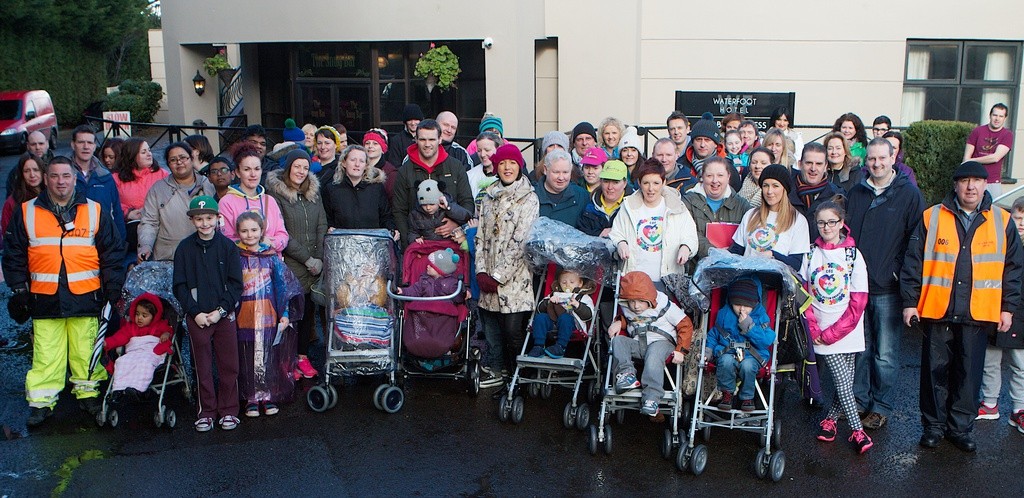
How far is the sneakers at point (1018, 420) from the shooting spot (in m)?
6.50

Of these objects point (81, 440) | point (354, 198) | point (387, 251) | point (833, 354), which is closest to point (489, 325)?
point (387, 251)

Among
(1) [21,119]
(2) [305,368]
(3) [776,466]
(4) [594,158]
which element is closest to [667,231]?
(4) [594,158]

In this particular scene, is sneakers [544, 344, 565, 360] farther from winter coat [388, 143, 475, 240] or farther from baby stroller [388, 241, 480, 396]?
winter coat [388, 143, 475, 240]

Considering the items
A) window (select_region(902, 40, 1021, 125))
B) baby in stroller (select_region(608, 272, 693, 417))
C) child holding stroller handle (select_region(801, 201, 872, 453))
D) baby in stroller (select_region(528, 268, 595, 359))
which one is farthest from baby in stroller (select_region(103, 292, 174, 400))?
window (select_region(902, 40, 1021, 125))

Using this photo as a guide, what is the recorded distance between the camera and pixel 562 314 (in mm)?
6617

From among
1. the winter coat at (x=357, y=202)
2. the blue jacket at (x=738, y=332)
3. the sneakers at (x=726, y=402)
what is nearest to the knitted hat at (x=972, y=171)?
the blue jacket at (x=738, y=332)

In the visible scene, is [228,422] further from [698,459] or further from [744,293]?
[744,293]

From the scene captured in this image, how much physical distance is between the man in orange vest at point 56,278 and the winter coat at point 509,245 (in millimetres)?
3022

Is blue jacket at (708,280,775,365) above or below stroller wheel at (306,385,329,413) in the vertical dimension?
above

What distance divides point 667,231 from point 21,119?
84.3 feet

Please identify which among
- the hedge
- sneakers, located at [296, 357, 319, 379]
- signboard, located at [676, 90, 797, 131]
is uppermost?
the hedge

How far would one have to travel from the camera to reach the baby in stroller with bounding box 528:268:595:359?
6574mm

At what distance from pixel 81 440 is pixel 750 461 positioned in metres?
4.70

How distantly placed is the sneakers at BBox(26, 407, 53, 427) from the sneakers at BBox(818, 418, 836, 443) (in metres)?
5.71
